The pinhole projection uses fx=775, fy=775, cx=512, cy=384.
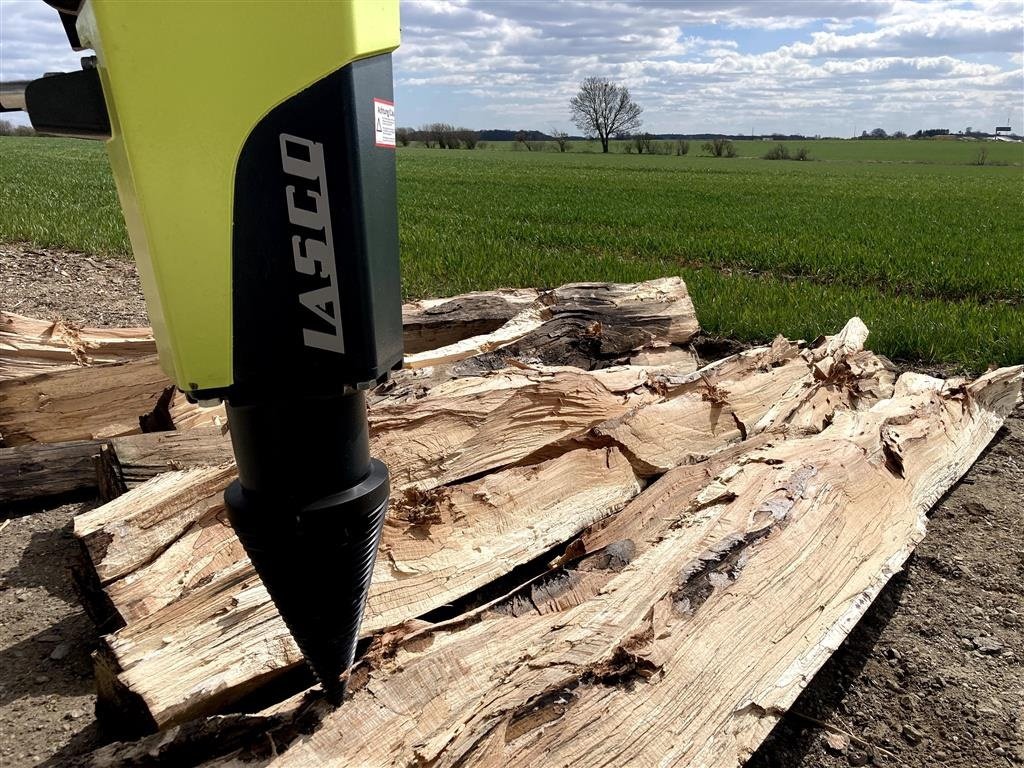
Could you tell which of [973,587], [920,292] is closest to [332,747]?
[973,587]

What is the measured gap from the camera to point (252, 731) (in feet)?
4.81

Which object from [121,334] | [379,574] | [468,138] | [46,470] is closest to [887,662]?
[379,574]

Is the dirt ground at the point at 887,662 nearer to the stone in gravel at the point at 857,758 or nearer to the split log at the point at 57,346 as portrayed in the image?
the stone in gravel at the point at 857,758

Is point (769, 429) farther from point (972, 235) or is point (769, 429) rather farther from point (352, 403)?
point (972, 235)

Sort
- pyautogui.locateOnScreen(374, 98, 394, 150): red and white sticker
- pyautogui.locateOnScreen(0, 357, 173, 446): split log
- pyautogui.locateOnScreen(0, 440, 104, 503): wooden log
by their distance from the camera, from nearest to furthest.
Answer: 1. pyautogui.locateOnScreen(374, 98, 394, 150): red and white sticker
2. pyautogui.locateOnScreen(0, 440, 104, 503): wooden log
3. pyautogui.locateOnScreen(0, 357, 173, 446): split log

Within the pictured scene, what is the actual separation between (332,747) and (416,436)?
1175mm

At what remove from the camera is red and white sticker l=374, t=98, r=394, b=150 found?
0.99 metres

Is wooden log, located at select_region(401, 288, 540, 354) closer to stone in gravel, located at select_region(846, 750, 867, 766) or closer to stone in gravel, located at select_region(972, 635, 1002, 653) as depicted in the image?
stone in gravel, located at select_region(972, 635, 1002, 653)

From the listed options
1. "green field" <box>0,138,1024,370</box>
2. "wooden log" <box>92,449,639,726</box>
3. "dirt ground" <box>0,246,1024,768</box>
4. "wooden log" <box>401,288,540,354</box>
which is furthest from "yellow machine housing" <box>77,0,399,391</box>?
"green field" <box>0,138,1024,370</box>

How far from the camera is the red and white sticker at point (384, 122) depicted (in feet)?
3.24

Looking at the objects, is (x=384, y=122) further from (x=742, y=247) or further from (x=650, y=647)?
(x=742, y=247)

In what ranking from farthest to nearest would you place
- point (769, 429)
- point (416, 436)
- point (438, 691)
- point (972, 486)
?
point (972, 486)
point (769, 429)
point (416, 436)
point (438, 691)

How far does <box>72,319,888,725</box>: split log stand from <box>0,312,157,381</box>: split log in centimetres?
166

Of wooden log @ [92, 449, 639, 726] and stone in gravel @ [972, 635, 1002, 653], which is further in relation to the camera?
stone in gravel @ [972, 635, 1002, 653]
